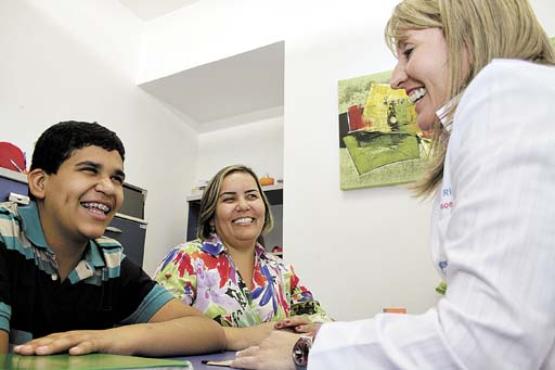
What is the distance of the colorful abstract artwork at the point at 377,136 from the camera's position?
207 centimetres

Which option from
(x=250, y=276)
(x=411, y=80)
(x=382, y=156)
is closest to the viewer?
(x=411, y=80)

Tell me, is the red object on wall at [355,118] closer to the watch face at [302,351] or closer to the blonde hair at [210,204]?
the blonde hair at [210,204]

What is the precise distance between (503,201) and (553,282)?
0.29 feet

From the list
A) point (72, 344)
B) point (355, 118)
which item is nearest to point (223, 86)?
point (355, 118)

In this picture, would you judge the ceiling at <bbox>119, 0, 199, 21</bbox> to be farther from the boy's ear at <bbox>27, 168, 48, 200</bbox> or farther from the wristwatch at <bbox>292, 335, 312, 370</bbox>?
the wristwatch at <bbox>292, 335, 312, 370</bbox>

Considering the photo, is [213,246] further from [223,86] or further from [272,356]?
[223,86]

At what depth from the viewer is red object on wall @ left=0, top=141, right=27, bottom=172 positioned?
1862 mm

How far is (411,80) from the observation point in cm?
82

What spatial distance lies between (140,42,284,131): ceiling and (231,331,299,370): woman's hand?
2.22 meters

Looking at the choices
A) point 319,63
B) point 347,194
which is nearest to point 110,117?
point 319,63

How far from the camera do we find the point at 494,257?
1.48 ft

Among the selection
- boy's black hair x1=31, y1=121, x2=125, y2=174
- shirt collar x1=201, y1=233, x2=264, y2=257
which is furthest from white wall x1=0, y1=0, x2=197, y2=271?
boy's black hair x1=31, y1=121, x2=125, y2=174

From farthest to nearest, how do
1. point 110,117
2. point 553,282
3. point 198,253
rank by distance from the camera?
point 110,117 < point 198,253 < point 553,282

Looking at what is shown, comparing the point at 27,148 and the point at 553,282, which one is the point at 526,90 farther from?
the point at 27,148
